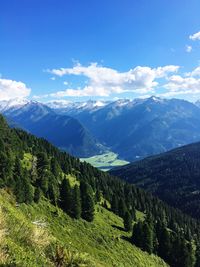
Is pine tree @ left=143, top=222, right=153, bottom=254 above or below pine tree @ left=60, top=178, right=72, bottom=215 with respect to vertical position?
below

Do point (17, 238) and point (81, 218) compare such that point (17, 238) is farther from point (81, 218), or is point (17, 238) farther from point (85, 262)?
point (81, 218)

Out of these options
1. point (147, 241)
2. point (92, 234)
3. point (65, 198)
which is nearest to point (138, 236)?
point (147, 241)

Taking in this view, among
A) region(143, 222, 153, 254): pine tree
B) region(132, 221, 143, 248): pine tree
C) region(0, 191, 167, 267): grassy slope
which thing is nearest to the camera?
region(0, 191, 167, 267): grassy slope

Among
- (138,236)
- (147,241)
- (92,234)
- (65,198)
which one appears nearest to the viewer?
(92,234)

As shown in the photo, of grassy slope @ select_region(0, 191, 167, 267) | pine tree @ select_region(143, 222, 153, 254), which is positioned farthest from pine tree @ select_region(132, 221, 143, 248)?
grassy slope @ select_region(0, 191, 167, 267)

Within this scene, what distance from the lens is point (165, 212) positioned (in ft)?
648

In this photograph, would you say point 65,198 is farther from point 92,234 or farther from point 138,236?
point 138,236

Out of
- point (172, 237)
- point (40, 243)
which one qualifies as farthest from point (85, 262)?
point (172, 237)

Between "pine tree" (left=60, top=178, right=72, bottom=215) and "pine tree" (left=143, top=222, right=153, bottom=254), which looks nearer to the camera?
"pine tree" (left=60, top=178, right=72, bottom=215)

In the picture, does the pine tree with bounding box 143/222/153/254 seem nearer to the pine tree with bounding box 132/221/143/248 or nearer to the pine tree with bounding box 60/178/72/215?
the pine tree with bounding box 132/221/143/248

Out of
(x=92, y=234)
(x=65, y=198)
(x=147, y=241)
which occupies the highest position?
(x=65, y=198)

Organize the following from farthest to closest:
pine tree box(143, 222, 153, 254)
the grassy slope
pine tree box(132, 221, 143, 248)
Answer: pine tree box(132, 221, 143, 248), pine tree box(143, 222, 153, 254), the grassy slope

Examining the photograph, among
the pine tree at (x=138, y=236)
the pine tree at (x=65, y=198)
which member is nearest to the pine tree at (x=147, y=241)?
the pine tree at (x=138, y=236)

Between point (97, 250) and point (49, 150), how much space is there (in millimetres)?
118450
